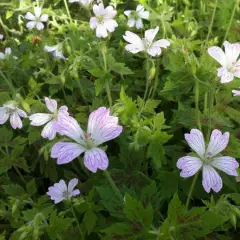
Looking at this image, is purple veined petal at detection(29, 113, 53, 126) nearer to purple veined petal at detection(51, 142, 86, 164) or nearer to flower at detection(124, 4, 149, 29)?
purple veined petal at detection(51, 142, 86, 164)

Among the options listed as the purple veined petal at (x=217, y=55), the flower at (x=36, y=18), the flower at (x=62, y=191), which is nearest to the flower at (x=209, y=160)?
the purple veined petal at (x=217, y=55)

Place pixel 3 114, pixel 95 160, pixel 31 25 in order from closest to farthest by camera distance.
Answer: pixel 95 160 < pixel 3 114 < pixel 31 25

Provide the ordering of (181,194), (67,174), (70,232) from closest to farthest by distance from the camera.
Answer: (70,232)
(181,194)
(67,174)

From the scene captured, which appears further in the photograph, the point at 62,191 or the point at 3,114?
the point at 3,114

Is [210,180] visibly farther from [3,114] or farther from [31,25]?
[31,25]

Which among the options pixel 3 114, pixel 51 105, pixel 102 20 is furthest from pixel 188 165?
pixel 102 20

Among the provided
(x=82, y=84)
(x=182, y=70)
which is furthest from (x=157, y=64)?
(x=182, y=70)

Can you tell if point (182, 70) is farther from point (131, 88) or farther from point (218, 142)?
point (131, 88)
